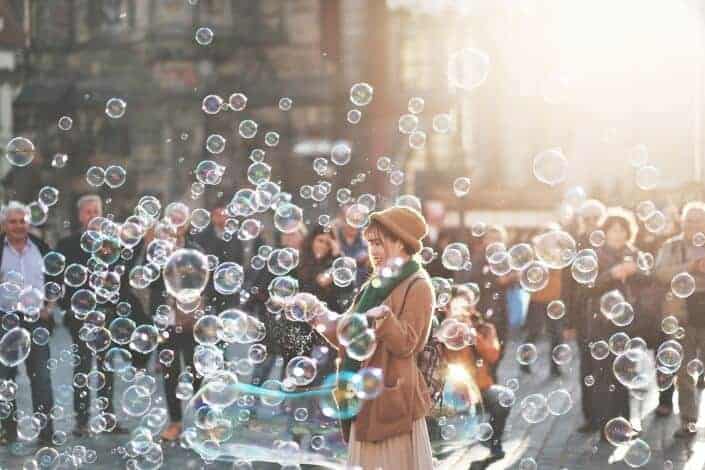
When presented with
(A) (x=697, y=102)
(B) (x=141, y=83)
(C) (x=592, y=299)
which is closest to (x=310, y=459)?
(C) (x=592, y=299)

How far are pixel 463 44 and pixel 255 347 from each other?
63.2 ft

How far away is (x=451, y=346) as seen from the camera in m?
6.63

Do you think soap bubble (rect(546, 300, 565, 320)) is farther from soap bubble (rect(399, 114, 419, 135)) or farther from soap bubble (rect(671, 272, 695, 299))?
soap bubble (rect(399, 114, 419, 135))

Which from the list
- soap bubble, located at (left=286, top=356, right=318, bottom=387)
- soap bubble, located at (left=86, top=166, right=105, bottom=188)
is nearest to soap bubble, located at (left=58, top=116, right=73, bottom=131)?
soap bubble, located at (left=86, top=166, right=105, bottom=188)

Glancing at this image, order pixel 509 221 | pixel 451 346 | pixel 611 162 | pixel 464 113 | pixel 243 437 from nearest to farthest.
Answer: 1. pixel 451 346
2. pixel 243 437
3. pixel 509 221
4. pixel 464 113
5. pixel 611 162

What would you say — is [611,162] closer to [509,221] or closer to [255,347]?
[509,221]

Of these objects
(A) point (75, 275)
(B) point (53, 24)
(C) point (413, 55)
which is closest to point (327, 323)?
(A) point (75, 275)

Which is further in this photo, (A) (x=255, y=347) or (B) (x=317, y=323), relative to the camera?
(A) (x=255, y=347)

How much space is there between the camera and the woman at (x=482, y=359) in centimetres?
731

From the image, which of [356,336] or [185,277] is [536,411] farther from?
[356,336]

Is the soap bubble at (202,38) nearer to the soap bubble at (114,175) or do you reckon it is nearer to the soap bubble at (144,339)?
the soap bubble at (114,175)

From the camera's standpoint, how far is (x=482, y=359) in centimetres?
755

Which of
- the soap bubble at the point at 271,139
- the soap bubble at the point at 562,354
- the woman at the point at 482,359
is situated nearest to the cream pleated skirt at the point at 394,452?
the woman at the point at 482,359

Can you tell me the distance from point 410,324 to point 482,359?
291cm
